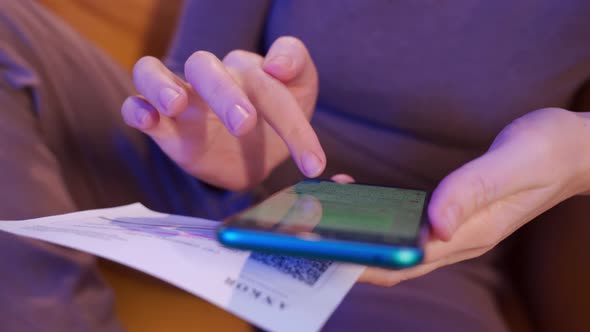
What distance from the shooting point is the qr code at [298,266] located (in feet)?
1.01

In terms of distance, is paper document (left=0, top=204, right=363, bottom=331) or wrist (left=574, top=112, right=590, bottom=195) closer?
paper document (left=0, top=204, right=363, bottom=331)

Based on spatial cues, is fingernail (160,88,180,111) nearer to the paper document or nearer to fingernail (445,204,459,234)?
the paper document

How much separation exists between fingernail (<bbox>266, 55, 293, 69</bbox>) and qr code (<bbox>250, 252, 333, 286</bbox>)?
213 millimetres

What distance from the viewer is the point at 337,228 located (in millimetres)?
278

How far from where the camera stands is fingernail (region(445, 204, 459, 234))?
1.05ft

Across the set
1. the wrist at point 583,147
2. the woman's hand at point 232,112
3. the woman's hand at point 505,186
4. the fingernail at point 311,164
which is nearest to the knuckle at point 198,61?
the woman's hand at point 232,112

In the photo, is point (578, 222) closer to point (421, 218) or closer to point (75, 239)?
point (421, 218)

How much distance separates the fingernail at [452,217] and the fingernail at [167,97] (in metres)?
0.25

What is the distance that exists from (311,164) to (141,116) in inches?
7.0

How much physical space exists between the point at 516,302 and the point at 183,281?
0.50 meters

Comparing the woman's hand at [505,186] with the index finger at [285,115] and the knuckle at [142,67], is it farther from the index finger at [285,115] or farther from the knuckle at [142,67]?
the knuckle at [142,67]

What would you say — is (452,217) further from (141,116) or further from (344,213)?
(141,116)

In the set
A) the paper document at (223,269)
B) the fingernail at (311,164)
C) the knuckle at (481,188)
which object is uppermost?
the knuckle at (481,188)

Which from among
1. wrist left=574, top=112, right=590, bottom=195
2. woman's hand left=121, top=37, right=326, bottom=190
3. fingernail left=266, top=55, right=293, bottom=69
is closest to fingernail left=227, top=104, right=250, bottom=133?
woman's hand left=121, top=37, right=326, bottom=190
